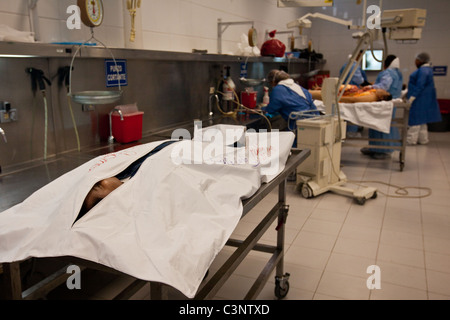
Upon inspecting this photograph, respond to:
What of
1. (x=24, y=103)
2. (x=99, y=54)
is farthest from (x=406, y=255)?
(x=24, y=103)

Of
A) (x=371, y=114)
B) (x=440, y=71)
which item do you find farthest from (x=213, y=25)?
(x=440, y=71)

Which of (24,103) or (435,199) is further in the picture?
(435,199)

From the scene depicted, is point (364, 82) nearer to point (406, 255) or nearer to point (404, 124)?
point (404, 124)

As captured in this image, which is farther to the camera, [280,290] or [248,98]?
[248,98]

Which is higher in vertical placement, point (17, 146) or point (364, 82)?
point (364, 82)

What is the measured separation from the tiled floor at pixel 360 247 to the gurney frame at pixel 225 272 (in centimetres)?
33

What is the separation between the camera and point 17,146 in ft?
7.63

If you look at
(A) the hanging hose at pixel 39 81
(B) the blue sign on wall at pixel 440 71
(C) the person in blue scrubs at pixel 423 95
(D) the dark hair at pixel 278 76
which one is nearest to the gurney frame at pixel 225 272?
(A) the hanging hose at pixel 39 81

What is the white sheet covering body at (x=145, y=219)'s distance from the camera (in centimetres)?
115

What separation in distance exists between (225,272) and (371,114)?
382 centimetres

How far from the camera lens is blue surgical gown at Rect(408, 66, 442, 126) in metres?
6.29

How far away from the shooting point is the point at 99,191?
4.62 feet

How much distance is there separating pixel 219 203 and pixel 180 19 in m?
3.03

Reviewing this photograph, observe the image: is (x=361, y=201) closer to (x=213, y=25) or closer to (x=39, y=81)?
(x=213, y=25)
